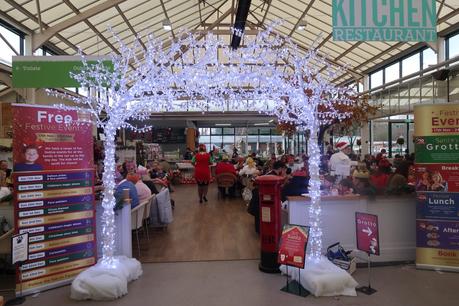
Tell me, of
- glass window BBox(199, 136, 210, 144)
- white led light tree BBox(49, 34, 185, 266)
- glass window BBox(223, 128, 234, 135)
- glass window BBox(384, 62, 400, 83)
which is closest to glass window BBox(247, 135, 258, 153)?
glass window BBox(223, 128, 234, 135)

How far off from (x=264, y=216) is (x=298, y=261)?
76 cm

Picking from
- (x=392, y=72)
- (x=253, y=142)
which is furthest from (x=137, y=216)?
(x=253, y=142)

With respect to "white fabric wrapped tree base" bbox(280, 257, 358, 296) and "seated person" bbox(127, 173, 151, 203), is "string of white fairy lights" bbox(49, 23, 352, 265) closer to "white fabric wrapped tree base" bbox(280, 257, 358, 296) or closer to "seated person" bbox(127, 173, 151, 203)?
"white fabric wrapped tree base" bbox(280, 257, 358, 296)

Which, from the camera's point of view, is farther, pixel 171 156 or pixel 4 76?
pixel 171 156

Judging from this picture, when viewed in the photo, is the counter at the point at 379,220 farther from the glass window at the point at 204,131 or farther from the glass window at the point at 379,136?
the glass window at the point at 204,131

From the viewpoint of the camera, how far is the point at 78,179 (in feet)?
13.6

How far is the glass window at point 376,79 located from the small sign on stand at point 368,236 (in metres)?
12.2

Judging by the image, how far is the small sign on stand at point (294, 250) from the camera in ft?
12.0

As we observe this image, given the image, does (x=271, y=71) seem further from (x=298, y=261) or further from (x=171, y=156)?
(x=171, y=156)

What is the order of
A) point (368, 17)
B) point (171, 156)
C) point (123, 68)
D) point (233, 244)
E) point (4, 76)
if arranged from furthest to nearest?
point (171, 156), point (4, 76), point (233, 244), point (123, 68), point (368, 17)

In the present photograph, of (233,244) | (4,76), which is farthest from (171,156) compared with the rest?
(233,244)

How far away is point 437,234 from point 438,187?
1.77 feet

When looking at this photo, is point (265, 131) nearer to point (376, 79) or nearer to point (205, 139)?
point (205, 139)

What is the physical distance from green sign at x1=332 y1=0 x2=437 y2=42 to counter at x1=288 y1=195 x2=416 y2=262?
77.8 inches
